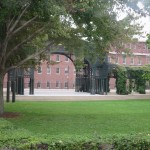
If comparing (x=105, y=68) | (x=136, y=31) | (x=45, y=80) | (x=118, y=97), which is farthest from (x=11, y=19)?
(x=45, y=80)

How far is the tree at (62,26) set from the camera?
13891mm

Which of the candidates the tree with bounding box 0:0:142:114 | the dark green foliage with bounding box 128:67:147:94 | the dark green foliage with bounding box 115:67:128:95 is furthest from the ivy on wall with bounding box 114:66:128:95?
the tree with bounding box 0:0:142:114

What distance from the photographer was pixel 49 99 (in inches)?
1335

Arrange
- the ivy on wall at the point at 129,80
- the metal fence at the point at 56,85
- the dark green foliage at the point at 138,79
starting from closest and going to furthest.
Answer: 1. the ivy on wall at the point at 129,80
2. the dark green foliage at the point at 138,79
3. the metal fence at the point at 56,85

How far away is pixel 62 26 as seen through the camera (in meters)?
15.7

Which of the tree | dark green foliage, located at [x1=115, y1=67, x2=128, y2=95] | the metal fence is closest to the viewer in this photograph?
the tree

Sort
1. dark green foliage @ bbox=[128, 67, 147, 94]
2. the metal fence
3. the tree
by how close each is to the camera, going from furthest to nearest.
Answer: the metal fence < dark green foliage @ bbox=[128, 67, 147, 94] < the tree

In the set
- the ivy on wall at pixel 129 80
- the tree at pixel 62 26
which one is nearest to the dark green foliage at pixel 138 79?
the ivy on wall at pixel 129 80

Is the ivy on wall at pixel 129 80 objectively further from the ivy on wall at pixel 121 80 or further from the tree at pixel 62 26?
the tree at pixel 62 26

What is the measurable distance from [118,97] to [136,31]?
1635cm

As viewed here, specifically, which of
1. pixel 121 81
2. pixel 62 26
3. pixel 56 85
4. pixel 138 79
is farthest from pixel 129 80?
pixel 56 85

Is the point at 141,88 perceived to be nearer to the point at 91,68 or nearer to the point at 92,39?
the point at 91,68

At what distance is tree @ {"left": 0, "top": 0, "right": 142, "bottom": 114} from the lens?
13.9 meters

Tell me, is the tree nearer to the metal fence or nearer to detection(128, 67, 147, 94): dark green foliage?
detection(128, 67, 147, 94): dark green foliage
